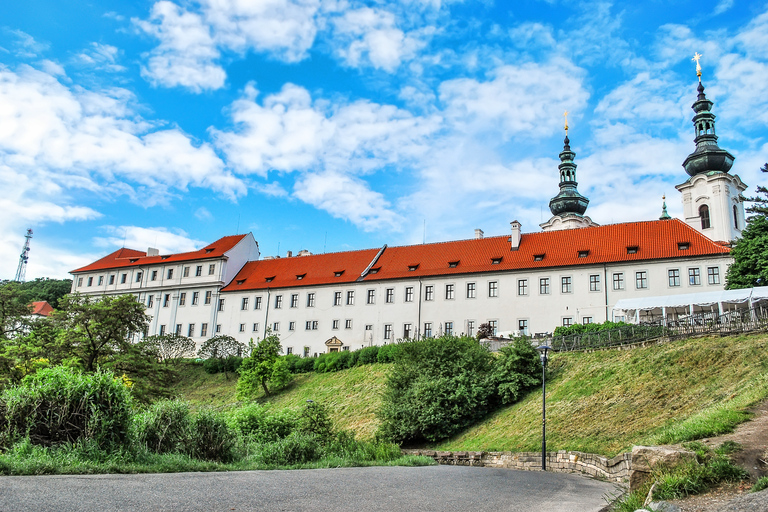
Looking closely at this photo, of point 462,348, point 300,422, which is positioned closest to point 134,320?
point 300,422

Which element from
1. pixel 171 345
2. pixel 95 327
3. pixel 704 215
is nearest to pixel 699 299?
pixel 704 215

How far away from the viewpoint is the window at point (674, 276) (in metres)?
40.2

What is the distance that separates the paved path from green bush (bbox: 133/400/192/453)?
3.33 m

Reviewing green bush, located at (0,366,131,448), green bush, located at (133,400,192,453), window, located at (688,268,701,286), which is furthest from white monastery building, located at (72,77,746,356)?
green bush, located at (0,366,131,448)

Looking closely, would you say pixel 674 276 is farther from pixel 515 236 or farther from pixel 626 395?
pixel 626 395

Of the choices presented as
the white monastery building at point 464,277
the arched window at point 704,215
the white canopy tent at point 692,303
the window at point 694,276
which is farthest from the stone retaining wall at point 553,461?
the arched window at point 704,215

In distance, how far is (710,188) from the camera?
4516 cm

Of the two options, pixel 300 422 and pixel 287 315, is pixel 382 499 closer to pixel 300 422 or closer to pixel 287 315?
pixel 300 422

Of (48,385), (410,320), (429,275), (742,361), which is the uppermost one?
(429,275)

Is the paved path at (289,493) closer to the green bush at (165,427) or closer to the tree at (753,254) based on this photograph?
the green bush at (165,427)

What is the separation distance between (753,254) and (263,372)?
32.3 meters

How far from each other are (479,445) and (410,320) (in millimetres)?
25244

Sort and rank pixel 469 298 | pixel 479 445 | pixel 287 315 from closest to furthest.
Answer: pixel 479 445 < pixel 469 298 < pixel 287 315

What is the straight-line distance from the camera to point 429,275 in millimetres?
48594
